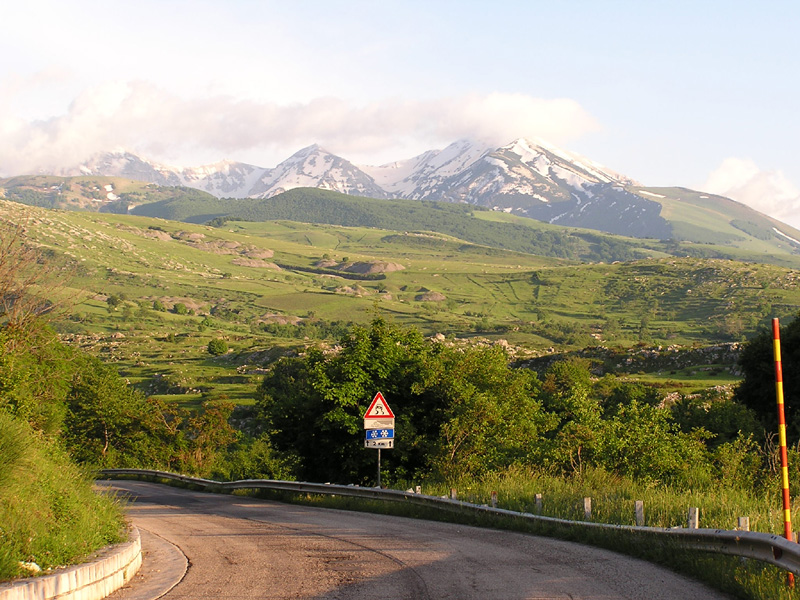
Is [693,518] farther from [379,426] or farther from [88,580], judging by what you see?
[379,426]

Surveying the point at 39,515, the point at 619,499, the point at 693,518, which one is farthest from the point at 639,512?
the point at 39,515

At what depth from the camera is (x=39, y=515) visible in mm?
11422

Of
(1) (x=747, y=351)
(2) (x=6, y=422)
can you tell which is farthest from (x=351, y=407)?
(1) (x=747, y=351)

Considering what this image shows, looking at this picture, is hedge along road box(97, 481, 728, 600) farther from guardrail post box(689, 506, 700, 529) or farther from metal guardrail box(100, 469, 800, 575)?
guardrail post box(689, 506, 700, 529)

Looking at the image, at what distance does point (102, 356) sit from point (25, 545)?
189 meters

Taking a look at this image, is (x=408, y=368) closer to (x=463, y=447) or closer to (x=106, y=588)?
(x=463, y=447)

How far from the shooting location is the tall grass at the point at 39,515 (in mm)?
10438

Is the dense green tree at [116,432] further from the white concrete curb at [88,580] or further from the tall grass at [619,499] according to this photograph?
the white concrete curb at [88,580]

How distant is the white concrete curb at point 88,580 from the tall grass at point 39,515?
12.8 inches

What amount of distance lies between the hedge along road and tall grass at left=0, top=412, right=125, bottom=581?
44.4 inches

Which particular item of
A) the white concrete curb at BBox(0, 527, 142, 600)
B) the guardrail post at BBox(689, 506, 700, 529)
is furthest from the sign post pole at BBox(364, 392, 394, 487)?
the guardrail post at BBox(689, 506, 700, 529)

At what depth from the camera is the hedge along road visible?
413 inches

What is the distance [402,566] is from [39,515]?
5.10 meters

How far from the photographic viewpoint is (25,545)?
10.4m
